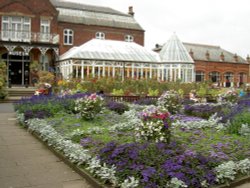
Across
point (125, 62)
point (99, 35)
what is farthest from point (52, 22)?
point (125, 62)

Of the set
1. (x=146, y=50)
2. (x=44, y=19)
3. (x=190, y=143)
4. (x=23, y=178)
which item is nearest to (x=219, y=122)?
(x=190, y=143)

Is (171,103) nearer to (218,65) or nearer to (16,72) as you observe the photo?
(16,72)

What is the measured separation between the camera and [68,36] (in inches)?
1321

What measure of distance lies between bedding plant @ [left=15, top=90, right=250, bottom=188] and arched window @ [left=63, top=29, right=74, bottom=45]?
82.9 feet

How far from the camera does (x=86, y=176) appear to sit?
5133 millimetres

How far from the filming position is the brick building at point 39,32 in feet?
94.5

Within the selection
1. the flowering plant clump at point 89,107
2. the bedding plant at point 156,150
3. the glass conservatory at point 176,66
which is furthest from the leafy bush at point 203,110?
the glass conservatory at point 176,66

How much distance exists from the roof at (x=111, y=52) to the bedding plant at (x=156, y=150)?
1696 centimetres

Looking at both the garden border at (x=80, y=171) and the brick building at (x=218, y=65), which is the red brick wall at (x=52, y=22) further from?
the garden border at (x=80, y=171)

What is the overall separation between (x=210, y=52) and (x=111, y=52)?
2438 cm

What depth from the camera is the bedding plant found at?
4.58 meters

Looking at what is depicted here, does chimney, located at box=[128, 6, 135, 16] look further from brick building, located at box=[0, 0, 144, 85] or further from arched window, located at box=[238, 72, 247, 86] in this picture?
arched window, located at box=[238, 72, 247, 86]

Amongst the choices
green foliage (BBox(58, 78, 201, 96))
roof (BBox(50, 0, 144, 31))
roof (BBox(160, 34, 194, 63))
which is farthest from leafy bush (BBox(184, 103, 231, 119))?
roof (BBox(50, 0, 144, 31))

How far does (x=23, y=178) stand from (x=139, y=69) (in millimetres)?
23184
